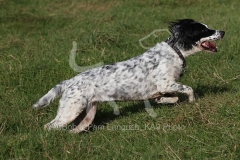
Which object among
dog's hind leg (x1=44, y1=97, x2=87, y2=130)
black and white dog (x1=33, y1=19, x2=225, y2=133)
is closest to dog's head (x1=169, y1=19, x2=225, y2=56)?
black and white dog (x1=33, y1=19, x2=225, y2=133)

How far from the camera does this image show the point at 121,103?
302 inches

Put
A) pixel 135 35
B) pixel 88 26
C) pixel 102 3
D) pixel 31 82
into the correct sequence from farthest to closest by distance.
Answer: pixel 102 3 → pixel 88 26 → pixel 135 35 → pixel 31 82

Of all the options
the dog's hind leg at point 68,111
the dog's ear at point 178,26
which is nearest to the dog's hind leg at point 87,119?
the dog's hind leg at point 68,111

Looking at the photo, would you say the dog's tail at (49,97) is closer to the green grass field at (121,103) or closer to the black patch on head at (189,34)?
the green grass field at (121,103)

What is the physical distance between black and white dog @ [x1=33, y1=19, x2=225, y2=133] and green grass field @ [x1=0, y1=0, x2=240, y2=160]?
281 millimetres

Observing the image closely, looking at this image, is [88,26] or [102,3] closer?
[88,26]

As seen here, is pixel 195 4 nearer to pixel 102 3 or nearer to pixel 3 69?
pixel 102 3

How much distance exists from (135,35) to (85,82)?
4.98 m

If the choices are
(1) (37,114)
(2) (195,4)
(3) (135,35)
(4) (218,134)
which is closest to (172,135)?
(4) (218,134)

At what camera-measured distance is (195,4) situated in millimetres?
15945

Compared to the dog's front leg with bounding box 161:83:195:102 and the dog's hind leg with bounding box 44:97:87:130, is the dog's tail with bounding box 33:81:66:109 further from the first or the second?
the dog's front leg with bounding box 161:83:195:102

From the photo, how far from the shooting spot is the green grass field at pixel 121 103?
5133mm

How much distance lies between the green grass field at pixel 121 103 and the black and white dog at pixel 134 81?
11.0 inches

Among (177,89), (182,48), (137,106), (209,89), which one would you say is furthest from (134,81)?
(209,89)
